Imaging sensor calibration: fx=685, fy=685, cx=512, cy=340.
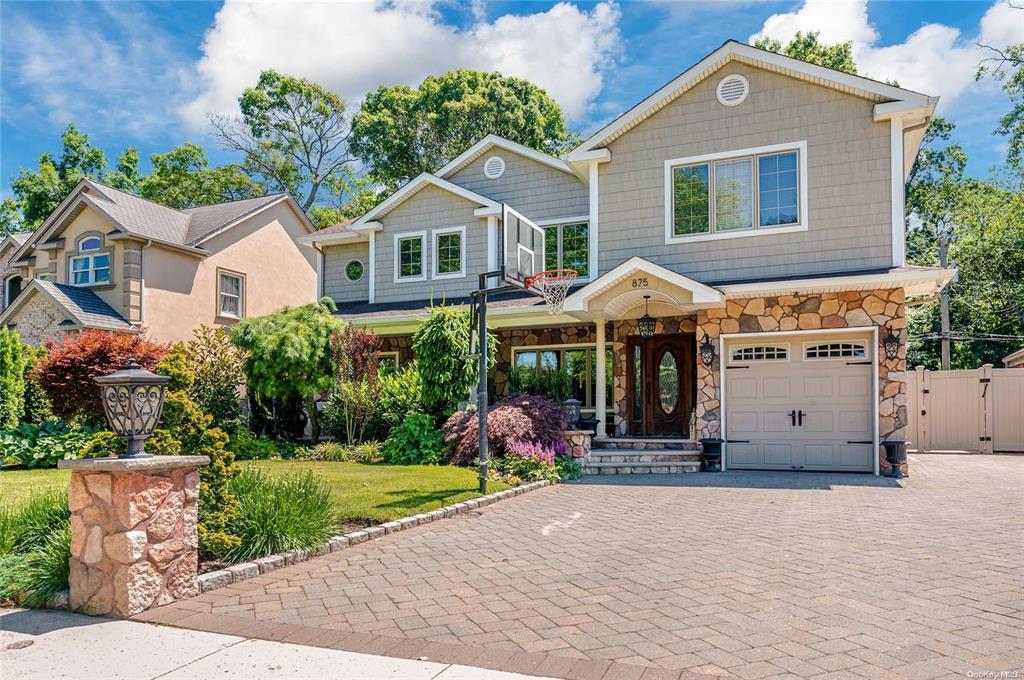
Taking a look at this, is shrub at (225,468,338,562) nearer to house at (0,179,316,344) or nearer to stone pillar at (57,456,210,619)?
stone pillar at (57,456,210,619)

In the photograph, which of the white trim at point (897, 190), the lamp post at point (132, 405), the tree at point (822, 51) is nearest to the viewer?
the lamp post at point (132, 405)

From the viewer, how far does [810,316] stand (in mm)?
12766

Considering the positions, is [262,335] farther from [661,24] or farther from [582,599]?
[582,599]

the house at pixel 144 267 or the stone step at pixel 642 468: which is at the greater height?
the house at pixel 144 267

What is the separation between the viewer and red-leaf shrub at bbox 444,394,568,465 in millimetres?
12109

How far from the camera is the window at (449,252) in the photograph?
17.4m

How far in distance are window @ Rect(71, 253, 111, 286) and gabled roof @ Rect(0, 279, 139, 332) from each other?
45 cm

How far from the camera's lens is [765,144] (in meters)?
13.6

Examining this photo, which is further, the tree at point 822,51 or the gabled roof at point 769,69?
the tree at point 822,51

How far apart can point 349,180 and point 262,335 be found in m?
22.7

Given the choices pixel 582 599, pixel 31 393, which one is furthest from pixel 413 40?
pixel 582 599

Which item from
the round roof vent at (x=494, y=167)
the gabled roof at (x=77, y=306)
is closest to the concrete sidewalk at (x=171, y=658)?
the round roof vent at (x=494, y=167)

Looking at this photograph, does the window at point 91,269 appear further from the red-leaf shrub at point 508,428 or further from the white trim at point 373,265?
the red-leaf shrub at point 508,428

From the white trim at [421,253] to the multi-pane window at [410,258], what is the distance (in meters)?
0.03
